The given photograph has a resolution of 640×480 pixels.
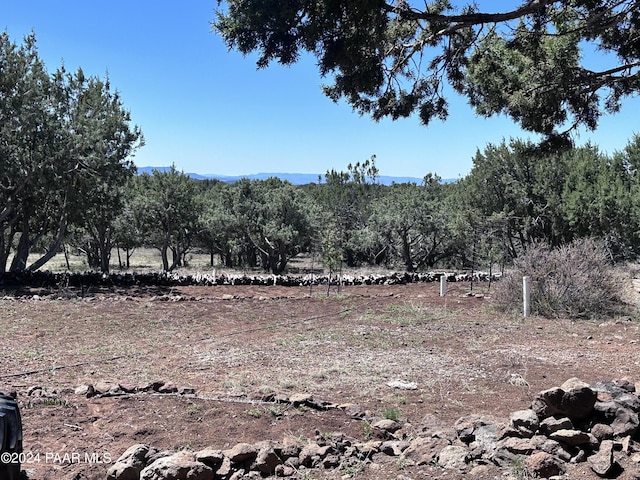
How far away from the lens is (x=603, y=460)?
10.4 ft

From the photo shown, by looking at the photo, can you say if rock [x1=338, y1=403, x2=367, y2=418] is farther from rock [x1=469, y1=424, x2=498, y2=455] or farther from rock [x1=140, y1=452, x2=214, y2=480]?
rock [x1=140, y1=452, x2=214, y2=480]

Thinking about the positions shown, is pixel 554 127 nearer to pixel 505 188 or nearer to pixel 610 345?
pixel 610 345

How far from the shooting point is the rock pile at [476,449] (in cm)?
322

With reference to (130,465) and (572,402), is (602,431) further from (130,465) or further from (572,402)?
(130,465)

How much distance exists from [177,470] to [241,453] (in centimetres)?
46

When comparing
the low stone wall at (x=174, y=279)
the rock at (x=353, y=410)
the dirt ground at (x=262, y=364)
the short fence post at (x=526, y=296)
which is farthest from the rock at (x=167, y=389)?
the low stone wall at (x=174, y=279)

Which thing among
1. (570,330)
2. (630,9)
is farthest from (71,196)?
(630,9)

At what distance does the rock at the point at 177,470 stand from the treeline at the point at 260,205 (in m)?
10.1

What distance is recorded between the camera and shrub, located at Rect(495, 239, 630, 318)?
34.0 feet

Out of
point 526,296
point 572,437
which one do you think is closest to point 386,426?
point 572,437

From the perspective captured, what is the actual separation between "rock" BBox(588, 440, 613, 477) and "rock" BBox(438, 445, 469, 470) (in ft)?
2.48

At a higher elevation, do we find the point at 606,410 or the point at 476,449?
the point at 606,410

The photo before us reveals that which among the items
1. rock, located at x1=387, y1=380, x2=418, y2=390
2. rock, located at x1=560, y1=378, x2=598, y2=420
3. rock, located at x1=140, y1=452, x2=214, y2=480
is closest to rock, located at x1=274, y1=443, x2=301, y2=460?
rock, located at x1=140, y1=452, x2=214, y2=480

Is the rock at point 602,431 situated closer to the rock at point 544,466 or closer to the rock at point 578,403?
the rock at point 578,403
